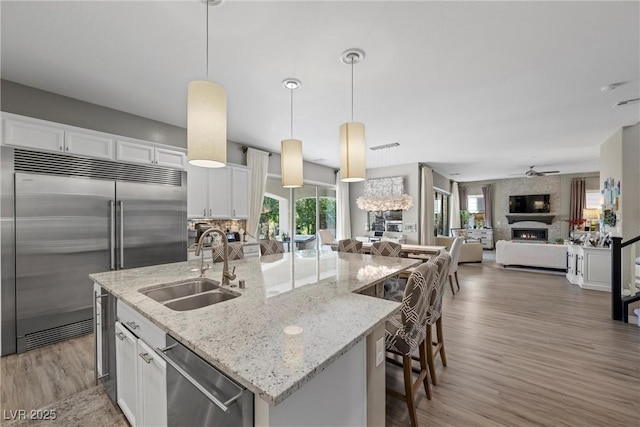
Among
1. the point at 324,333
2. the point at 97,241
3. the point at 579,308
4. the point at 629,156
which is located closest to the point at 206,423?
the point at 324,333

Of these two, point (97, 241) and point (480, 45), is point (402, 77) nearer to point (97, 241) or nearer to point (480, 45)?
point (480, 45)

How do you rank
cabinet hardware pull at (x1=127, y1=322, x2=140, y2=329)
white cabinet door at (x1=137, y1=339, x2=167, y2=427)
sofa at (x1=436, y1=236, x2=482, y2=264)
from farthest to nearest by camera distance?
sofa at (x1=436, y1=236, x2=482, y2=264) → cabinet hardware pull at (x1=127, y1=322, x2=140, y2=329) → white cabinet door at (x1=137, y1=339, x2=167, y2=427)

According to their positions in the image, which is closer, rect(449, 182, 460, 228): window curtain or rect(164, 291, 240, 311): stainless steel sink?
rect(164, 291, 240, 311): stainless steel sink

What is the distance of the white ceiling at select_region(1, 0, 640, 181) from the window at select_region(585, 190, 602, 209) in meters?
6.68

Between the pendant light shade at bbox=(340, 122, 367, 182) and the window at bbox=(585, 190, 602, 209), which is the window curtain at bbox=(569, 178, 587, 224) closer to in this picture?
the window at bbox=(585, 190, 602, 209)

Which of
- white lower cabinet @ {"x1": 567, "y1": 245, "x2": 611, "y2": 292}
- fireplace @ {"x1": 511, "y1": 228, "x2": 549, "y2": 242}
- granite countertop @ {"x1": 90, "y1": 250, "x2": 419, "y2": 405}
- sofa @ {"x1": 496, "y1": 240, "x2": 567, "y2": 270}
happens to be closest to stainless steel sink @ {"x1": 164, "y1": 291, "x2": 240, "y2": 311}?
granite countertop @ {"x1": 90, "y1": 250, "x2": 419, "y2": 405}

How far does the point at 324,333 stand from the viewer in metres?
1.09

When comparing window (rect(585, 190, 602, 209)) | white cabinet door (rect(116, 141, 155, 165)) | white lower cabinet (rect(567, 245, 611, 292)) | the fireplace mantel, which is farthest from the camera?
the fireplace mantel

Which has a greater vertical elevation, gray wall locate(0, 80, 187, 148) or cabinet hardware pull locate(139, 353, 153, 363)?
gray wall locate(0, 80, 187, 148)

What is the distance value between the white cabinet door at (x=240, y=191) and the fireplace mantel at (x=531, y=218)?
33.7 feet

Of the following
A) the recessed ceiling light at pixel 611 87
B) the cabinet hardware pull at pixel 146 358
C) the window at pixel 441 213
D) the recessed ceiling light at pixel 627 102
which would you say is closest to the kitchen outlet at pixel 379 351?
the cabinet hardware pull at pixel 146 358

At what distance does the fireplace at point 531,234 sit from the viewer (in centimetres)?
984

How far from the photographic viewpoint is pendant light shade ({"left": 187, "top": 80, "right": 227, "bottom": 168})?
1.60m

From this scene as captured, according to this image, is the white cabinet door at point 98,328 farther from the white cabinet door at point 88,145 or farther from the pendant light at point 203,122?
the white cabinet door at point 88,145
